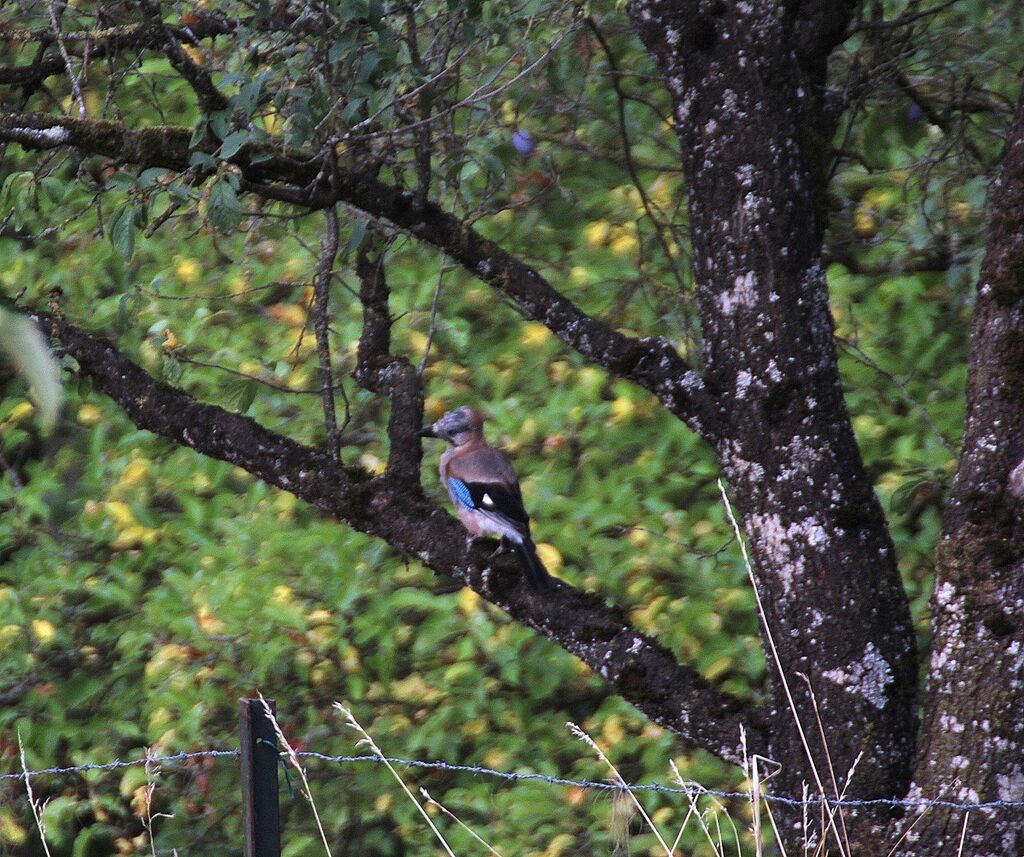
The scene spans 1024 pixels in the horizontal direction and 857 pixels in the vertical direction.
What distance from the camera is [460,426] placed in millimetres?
6117

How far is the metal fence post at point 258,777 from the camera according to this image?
281cm

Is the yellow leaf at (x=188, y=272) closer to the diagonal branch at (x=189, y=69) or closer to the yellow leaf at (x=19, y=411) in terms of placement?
the yellow leaf at (x=19, y=411)

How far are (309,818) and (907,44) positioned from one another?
4003 mm

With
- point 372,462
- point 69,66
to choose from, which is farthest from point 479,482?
point 69,66

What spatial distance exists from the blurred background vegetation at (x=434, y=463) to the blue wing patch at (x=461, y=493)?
285mm

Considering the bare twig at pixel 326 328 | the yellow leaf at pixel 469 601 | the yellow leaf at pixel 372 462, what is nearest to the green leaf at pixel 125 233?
the bare twig at pixel 326 328

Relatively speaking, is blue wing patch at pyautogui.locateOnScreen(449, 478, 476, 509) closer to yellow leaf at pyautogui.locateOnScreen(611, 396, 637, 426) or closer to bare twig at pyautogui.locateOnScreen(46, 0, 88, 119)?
yellow leaf at pyautogui.locateOnScreen(611, 396, 637, 426)

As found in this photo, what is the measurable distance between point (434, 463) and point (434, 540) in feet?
7.66

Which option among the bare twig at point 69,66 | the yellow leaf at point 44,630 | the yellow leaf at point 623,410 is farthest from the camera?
the yellow leaf at point 44,630

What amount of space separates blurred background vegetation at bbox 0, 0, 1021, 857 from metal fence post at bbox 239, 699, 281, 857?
222 centimetres

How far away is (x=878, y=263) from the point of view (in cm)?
611

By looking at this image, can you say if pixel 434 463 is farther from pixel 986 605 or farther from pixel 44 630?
pixel 986 605

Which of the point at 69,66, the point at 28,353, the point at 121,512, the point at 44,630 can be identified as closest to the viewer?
the point at 28,353

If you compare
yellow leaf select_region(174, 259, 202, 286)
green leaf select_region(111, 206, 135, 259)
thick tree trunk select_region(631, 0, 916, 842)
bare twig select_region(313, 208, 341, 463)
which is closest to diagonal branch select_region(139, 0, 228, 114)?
green leaf select_region(111, 206, 135, 259)
